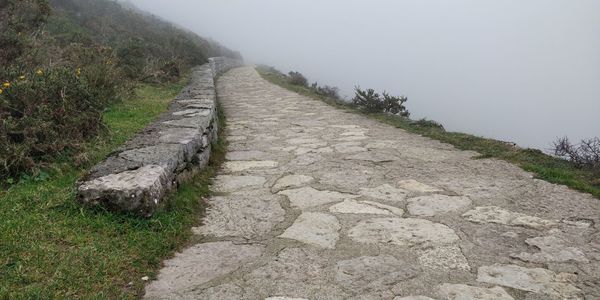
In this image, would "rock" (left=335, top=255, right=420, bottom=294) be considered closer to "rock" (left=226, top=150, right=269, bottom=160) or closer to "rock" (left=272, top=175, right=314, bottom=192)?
"rock" (left=272, top=175, right=314, bottom=192)

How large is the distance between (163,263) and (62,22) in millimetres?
12320

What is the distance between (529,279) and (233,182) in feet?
8.19

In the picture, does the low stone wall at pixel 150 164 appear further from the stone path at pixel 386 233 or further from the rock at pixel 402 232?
the rock at pixel 402 232

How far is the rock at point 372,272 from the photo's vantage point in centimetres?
236

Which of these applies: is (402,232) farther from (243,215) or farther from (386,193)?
(243,215)

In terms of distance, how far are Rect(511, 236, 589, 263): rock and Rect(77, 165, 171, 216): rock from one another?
2158mm

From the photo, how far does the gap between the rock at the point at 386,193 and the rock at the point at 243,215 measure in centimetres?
73

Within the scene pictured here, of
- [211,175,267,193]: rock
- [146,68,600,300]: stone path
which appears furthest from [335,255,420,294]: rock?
[211,175,267,193]: rock

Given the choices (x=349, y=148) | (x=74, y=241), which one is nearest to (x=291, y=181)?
(x=349, y=148)

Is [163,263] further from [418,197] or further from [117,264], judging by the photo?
[418,197]

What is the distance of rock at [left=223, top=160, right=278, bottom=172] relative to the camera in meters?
4.61

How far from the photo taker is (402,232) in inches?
118

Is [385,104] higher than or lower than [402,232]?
higher

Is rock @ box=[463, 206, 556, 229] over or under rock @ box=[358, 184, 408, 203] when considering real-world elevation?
over
